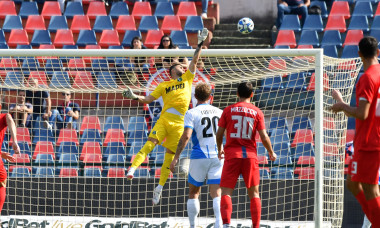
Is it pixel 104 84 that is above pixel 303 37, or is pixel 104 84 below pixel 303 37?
below

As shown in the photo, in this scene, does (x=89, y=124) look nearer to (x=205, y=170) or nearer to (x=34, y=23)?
(x=205, y=170)

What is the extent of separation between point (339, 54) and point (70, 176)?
269 inches

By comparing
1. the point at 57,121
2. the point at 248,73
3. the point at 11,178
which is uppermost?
the point at 248,73

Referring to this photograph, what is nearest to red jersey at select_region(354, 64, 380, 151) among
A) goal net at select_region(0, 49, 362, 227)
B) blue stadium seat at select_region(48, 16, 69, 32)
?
goal net at select_region(0, 49, 362, 227)

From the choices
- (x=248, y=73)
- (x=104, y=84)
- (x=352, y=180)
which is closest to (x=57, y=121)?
(x=104, y=84)

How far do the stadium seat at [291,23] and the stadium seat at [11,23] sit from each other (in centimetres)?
614

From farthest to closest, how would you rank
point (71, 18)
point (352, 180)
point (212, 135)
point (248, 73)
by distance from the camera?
point (71, 18) < point (248, 73) < point (212, 135) < point (352, 180)

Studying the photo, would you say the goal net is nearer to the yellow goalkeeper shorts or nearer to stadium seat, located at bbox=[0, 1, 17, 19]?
the yellow goalkeeper shorts

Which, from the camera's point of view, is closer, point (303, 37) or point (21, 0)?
point (303, 37)

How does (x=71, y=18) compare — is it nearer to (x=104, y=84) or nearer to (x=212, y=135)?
(x=104, y=84)

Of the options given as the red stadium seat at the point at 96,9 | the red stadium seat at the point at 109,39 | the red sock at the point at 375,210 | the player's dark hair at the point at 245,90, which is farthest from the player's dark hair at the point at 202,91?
the red stadium seat at the point at 96,9

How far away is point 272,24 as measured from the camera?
1747 centimetres

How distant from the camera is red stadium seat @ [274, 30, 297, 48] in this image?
15.1 metres

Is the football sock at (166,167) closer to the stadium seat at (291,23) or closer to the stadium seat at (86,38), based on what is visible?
the stadium seat at (86,38)
